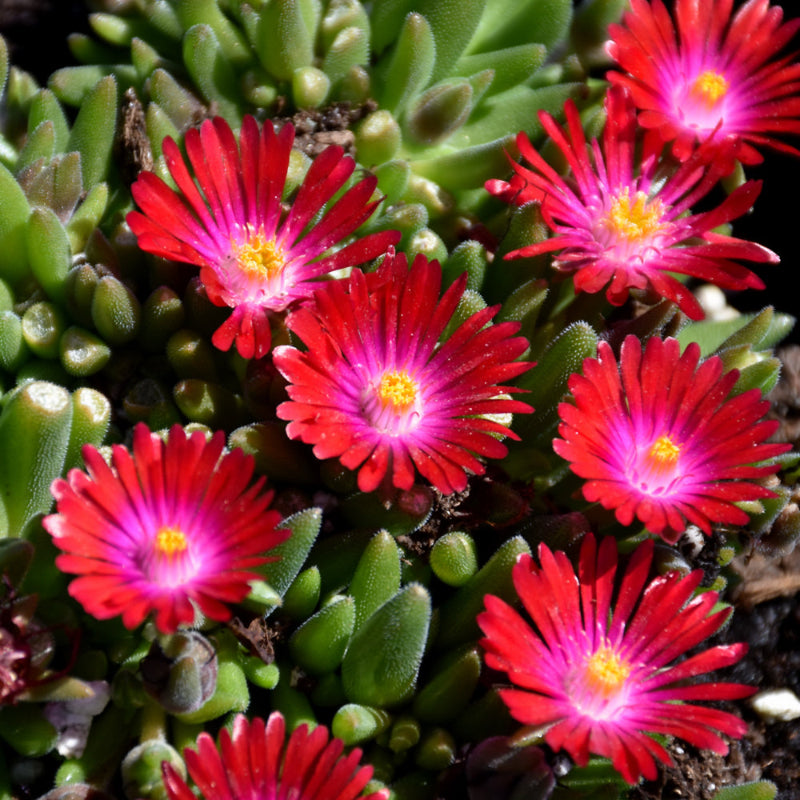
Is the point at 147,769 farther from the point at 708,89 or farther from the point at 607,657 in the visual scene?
the point at 708,89

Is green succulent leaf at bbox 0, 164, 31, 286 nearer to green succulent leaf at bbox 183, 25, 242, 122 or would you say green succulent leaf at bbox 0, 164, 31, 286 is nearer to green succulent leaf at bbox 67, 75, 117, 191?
green succulent leaf at bbox 67, 75, 117, 191

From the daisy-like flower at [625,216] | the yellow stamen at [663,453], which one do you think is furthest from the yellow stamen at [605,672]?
the daisy-like flower at [625,216]

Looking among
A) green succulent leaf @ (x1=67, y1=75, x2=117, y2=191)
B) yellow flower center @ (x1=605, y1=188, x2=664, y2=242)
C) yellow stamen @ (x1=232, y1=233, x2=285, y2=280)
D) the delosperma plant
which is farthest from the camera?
green succulent leaf @ (x1=67, y1=75, x2=117, y2=191)

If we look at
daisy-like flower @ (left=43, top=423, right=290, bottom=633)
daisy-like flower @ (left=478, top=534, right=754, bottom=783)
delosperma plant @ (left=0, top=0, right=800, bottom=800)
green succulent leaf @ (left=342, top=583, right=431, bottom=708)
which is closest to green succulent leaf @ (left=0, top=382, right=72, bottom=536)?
delosperma plant @ (left=0, top=0, right=800, bottom=800)

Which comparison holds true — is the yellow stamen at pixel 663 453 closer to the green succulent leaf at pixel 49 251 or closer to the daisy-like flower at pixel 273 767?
the daisy-like flower at pixel 273 767

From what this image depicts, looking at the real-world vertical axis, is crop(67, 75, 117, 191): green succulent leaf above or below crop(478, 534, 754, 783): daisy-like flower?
above

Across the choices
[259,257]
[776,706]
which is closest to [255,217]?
[259,257]

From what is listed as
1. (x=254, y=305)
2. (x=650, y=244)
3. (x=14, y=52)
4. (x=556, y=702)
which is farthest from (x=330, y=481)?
(x=14, y=52)
